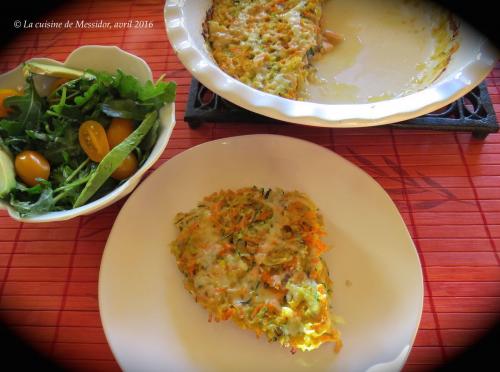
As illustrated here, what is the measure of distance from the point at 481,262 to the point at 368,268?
388 mm

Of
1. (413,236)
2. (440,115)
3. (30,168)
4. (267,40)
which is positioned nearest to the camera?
(30,168)

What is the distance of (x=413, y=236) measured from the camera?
1337 mm

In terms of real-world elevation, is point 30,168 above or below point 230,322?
above

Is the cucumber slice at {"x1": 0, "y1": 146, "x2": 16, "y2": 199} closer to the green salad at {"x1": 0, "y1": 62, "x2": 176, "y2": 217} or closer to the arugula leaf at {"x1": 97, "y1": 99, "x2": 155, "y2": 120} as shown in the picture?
the green salad at {"x1": 0, "y1": 62, "x2": 176, "y2": 217}

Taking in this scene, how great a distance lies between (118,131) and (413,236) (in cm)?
100

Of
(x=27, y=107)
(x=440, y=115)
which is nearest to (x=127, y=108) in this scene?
(x=27, y=107)

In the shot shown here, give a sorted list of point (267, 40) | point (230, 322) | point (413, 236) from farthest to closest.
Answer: point (267, 40) < point (413, 236) < point (230, 322)

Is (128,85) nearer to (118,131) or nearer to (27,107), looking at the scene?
(118,131)

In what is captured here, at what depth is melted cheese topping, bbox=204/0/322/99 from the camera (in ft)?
5.02

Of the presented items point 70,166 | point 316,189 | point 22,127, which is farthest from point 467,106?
point 22,127

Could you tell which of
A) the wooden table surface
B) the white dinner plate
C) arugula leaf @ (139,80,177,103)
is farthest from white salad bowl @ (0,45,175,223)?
the wooden table surface

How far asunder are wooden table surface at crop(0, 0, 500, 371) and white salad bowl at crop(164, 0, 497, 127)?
0.27m

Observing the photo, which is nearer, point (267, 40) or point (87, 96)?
point (87, 96)

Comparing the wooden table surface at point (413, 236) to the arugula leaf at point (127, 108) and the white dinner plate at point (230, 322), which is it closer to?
the white dinner plate at point (230, 322)
